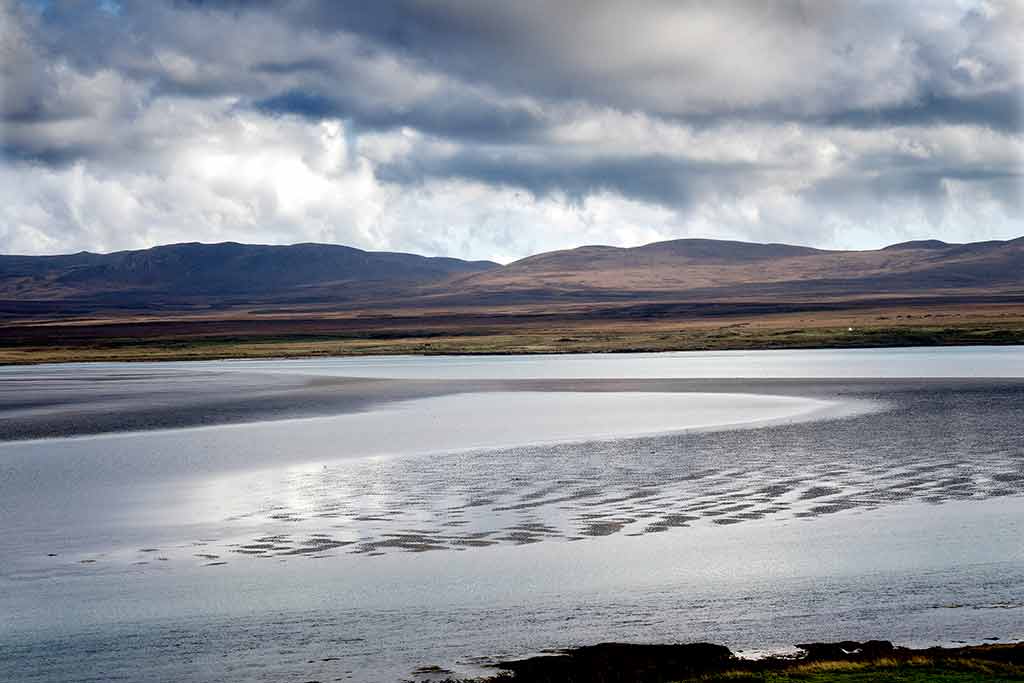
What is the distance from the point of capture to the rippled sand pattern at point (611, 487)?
21.9 m

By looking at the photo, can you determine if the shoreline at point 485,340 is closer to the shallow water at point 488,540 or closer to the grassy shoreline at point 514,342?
the grassy shoreline at point 514,342

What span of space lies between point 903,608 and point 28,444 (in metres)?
30.8

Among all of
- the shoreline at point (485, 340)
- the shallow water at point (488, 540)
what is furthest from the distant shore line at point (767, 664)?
the shoreline at point (485, 340)

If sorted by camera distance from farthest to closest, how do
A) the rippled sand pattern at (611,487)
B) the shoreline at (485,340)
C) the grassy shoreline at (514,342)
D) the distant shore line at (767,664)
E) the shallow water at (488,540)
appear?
the shoreline at (485,340), the grassy shoreline at (514,342), the rippled sand pattern at (611,487), the shallow water at (488,540), the distant shore line at (767,664)

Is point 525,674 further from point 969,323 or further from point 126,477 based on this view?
point 969,323

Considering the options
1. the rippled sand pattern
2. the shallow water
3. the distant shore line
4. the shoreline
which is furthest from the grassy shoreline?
the distant shore line

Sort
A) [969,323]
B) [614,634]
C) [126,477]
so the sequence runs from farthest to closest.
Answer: [969,323], [126,477], [614,634]

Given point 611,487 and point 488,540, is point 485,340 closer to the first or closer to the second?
point 611,487

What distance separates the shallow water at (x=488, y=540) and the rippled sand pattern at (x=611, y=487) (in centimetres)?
11

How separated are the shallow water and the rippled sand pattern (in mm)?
112

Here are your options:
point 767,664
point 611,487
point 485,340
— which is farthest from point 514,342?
point 767,664

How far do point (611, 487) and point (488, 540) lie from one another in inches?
249

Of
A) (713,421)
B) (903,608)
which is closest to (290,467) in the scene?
(713,421)

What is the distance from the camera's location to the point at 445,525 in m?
22.7
